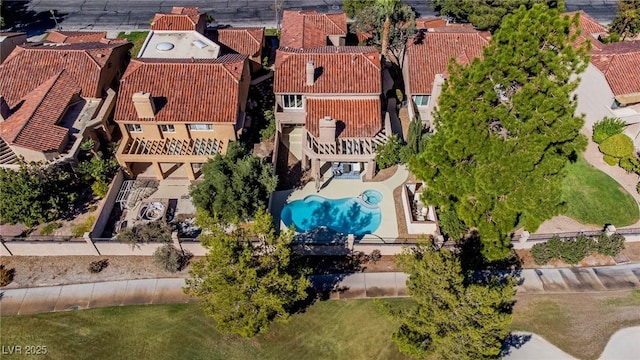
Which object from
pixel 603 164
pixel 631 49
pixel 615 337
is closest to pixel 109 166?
pixel 615 337

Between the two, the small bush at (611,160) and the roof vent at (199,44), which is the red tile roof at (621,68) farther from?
the roof vent at (199,44)

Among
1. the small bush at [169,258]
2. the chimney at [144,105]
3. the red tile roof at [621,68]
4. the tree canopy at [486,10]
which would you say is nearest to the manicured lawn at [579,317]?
the red tile roof at [621,68]

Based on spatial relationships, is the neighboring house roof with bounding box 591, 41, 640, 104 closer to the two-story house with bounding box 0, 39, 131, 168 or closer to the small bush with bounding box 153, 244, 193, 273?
the small bush with bounding box 153, 244, 193, 273

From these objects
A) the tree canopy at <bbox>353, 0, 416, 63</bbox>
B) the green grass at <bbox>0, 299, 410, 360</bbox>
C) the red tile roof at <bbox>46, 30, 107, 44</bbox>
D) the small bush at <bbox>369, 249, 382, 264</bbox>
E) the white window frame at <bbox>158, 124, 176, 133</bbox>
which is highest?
the tree canopy at <bbox>353, 0, 416, 63</bbox>

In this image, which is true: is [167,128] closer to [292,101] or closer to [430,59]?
[292,101]

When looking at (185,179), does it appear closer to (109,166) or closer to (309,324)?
(109,166)

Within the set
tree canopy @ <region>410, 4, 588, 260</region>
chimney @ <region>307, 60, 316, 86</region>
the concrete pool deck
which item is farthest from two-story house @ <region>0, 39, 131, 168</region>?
tree canopy @ <region>410, 4, 588, 260</region>
